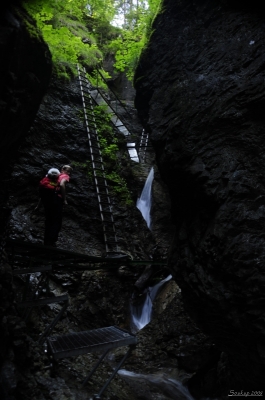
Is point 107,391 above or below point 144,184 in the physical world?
below

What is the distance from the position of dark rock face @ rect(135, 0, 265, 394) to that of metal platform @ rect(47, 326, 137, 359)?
4.88ft

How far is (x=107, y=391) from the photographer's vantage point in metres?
5.84

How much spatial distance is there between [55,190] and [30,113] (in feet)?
10.0

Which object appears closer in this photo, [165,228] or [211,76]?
[211,76]

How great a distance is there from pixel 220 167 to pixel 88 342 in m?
3.39

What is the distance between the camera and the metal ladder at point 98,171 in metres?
Result: 10.3

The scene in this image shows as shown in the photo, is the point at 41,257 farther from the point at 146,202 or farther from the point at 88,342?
the point at 146,202

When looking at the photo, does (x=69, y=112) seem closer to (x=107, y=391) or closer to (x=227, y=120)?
(x=227, y=120)

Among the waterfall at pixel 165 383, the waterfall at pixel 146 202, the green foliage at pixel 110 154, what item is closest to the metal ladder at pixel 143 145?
the waterfall at pixel 146 202

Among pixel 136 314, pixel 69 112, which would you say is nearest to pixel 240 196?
pixel 136 314

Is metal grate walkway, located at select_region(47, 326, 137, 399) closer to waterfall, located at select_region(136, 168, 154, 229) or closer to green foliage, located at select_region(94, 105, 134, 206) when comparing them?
green foliage, located at select_region(94, 105, 134, 206)

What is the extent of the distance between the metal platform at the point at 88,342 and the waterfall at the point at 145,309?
4237 mm

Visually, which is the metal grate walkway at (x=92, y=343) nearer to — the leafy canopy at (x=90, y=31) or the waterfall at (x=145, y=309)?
the waterfall at (x=145, y=309)

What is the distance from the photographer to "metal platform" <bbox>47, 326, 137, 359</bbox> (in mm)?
4707
